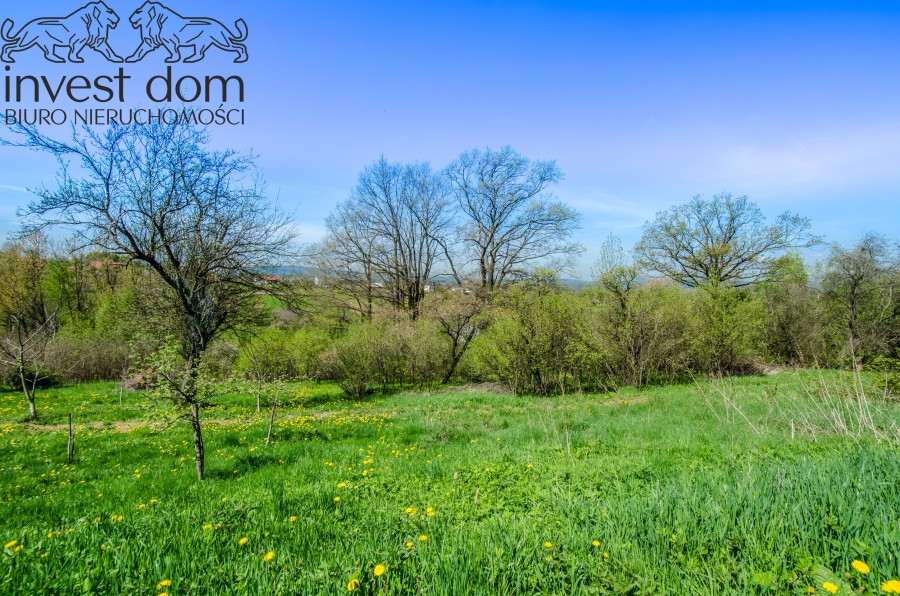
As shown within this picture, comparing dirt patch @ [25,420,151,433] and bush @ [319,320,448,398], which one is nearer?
dirt patch @ [25,420,151,433]

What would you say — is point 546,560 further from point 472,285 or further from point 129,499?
point 472,285

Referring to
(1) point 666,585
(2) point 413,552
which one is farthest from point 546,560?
(2) point 413,552

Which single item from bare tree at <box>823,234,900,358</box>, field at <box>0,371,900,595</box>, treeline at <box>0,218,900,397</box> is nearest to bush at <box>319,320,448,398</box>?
treeline at <box>0,218,900,397</box>

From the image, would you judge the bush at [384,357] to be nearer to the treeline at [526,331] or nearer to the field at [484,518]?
the treeline at [526,331]

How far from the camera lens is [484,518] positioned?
11.6 ft

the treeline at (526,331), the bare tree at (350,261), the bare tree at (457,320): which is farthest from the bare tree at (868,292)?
the bare tree at (350,261)

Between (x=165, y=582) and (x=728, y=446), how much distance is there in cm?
Result: 613

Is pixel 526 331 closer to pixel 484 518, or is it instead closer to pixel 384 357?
pixel 384 357

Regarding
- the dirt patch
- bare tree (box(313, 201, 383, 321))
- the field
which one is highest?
bare tree (box(313, 201, 383, 321))

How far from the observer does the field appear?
6.68ft

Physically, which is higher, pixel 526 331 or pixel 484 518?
pixel 526 331

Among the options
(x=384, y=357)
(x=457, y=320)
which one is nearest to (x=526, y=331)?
(x=384, y=357)

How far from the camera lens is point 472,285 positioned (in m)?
26.3

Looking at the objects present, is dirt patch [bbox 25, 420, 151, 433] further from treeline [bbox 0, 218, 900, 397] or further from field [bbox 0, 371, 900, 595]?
field [bbox 0, 371, 900, 595]
